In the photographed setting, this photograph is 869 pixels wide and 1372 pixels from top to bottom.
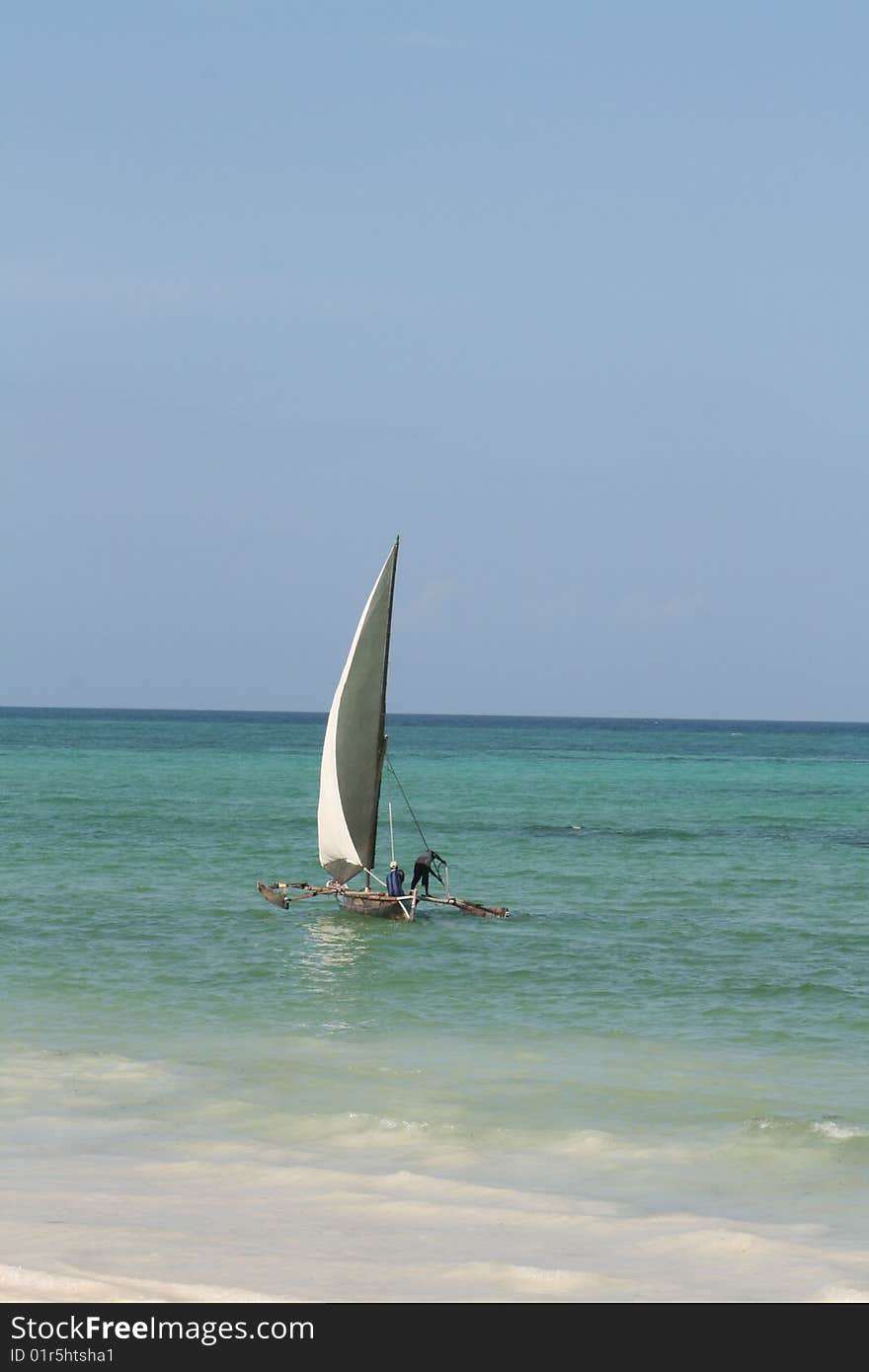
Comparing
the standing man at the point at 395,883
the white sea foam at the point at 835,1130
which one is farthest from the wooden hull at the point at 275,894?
the white sea foam at the point at 835,1130

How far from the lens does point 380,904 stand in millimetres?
32219

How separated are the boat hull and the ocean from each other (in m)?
0.45

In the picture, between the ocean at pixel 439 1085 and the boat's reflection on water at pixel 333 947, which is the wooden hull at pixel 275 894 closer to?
the ocean at pixel 439 1085

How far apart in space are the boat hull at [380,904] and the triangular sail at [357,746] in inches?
53.3

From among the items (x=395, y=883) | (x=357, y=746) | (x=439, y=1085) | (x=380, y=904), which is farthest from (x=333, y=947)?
(x=439, y=1085)

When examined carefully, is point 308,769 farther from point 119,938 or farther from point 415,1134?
point 415,1134

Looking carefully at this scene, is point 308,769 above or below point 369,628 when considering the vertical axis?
below

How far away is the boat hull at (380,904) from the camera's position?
3191cm

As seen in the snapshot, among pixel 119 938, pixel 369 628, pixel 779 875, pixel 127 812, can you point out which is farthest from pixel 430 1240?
pixel 127 812

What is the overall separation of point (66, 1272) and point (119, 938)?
18710mm

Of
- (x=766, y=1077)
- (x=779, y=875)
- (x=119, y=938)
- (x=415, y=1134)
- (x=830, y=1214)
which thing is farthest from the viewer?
(x=779, y=875)

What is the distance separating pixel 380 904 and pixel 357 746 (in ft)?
12.9

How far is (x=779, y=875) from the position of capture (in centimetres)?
4175

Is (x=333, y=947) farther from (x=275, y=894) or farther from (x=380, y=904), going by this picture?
(x=275, y=894)
